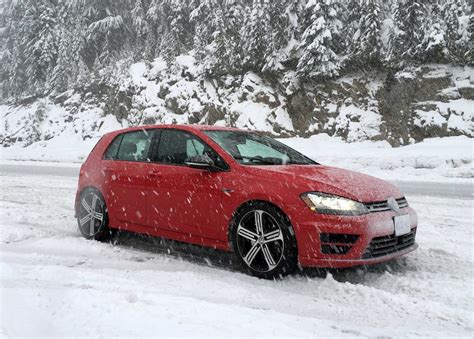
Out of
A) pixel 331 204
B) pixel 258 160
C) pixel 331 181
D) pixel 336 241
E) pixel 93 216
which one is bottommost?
pixel 93 216

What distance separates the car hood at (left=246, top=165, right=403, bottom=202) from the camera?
13.4 ft

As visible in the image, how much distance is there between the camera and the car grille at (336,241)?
12.8ft

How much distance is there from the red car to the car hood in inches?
0.4

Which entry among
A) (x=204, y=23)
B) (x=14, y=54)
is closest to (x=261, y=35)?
(x=204, y=23)

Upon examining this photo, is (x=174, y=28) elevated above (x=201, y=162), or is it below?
above

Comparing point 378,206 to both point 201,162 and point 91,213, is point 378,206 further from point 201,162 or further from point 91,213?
point 91,213

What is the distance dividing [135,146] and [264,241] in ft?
7.79

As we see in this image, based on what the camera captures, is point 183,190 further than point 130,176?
No

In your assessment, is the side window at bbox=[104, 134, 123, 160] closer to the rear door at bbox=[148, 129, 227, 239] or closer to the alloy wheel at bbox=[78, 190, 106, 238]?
the alloy wheel at bbox=[78, 190, 106, 238]

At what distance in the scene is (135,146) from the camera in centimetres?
569

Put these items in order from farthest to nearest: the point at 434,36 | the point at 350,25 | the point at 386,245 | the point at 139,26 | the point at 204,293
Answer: the point at 139,26 → the point at 350,25 → the point at 434,36 → the point at 386,245 → the point at 204,293

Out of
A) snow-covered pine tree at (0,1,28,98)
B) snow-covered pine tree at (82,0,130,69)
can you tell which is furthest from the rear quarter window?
snow-covered pine tree at (0,1,28,98)

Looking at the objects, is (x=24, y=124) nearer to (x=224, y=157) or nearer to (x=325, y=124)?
(x=325, y=124)

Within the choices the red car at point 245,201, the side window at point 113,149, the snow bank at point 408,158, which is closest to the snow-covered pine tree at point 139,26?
the snow bank at point 408,158
